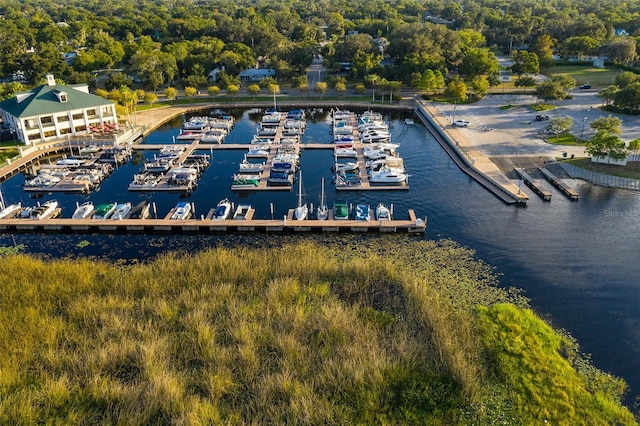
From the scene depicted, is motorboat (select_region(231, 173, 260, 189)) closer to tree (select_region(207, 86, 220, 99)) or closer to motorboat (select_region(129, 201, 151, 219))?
motorboat (select_region(129, 201, 151, 219))

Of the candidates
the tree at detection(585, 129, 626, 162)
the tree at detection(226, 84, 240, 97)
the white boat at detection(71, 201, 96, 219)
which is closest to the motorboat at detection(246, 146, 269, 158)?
the white boat at detection(71, 201, 96, 219)

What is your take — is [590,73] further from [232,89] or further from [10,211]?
[10,211]

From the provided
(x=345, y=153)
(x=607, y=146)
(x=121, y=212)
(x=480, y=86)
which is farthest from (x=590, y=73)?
(x=121, y=212)

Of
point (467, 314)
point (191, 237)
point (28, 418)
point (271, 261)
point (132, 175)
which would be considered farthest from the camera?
point (132, 175)

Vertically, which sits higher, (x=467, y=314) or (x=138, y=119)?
(x=138, y=119)

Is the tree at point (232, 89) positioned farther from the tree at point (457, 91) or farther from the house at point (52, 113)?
the tree at point (457, 91)

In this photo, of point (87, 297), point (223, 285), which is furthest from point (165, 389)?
point (87, 297)

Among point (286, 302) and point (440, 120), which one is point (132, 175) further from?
point (440, 120)
